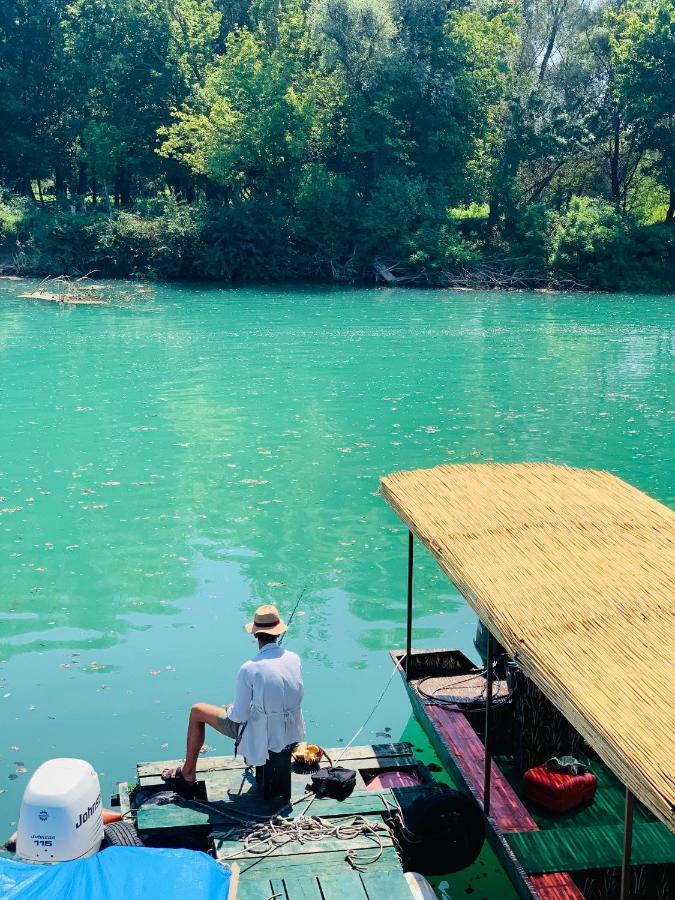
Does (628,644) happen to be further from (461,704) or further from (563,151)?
(563,151)

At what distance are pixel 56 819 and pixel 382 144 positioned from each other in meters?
51.2

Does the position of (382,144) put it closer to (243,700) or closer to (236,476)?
(236,476)

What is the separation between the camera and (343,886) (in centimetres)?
591

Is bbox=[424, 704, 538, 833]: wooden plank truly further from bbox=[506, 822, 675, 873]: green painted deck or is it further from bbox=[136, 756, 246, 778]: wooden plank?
bbox=[136, 756, 246, 778]: wooden plank

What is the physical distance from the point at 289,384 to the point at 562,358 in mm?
8619

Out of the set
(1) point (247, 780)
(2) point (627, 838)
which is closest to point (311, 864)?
(1) point (247, 780)

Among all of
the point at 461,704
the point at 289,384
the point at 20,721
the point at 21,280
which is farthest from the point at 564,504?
the point at 21,280

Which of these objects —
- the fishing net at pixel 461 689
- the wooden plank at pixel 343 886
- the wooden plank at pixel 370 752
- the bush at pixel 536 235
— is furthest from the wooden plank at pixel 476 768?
the bush at pixel 536 235

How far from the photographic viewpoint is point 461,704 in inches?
352

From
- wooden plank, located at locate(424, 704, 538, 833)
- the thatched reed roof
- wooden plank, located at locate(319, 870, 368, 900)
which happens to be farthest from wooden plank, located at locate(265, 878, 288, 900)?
the thatched reed roof

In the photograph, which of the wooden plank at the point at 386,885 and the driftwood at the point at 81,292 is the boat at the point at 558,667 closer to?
the wooden plank at the point at 386,885

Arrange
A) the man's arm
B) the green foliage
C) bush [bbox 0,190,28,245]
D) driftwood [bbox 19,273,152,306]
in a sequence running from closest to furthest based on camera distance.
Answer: the man's arm < driftwood [bbox 19,273,152,306] < the green foliage < bush [bbox 0,190,28,245]

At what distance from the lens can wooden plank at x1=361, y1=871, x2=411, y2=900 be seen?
582cm

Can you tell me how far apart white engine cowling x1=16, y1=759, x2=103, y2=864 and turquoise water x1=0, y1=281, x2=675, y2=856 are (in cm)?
329
